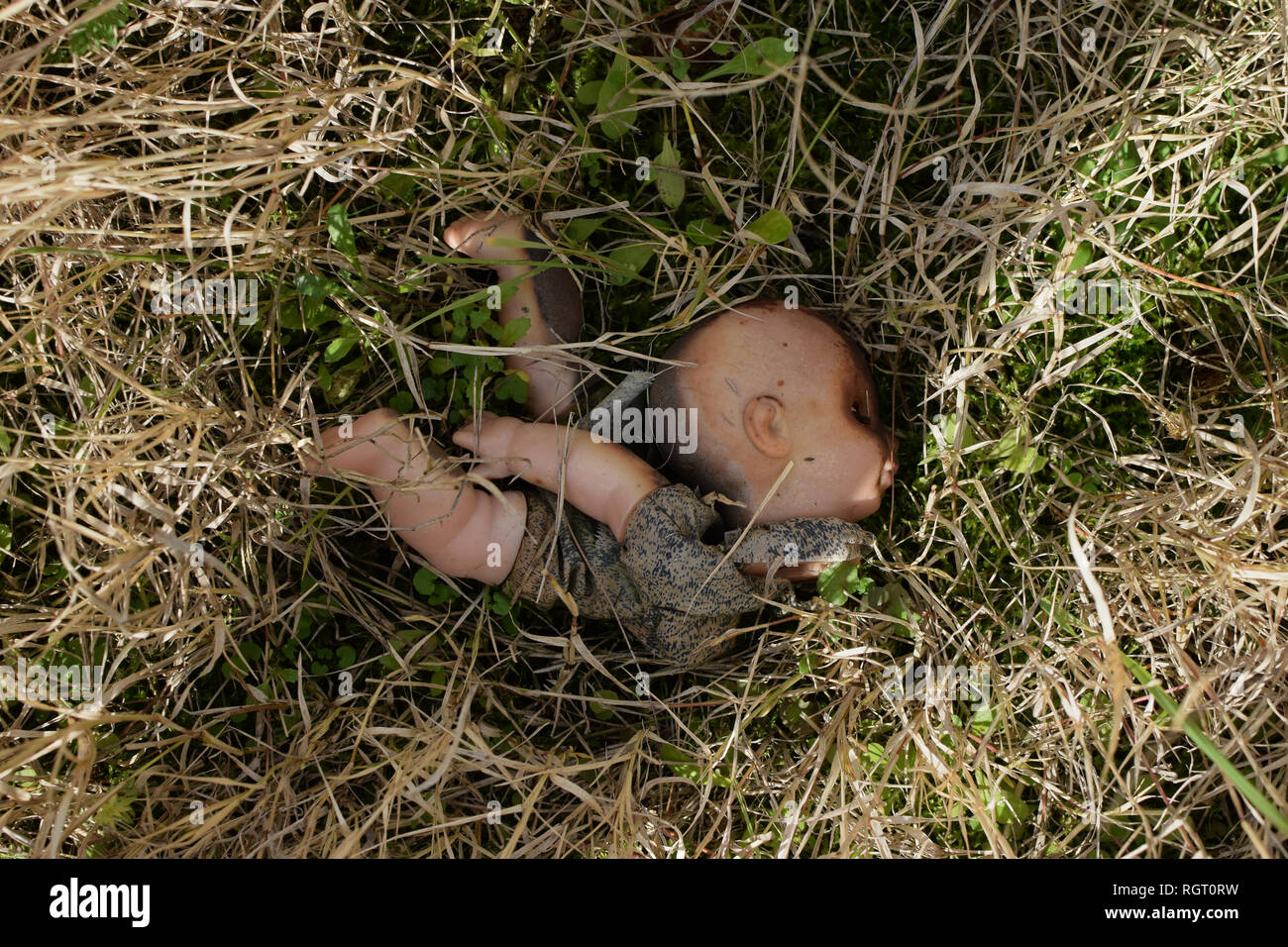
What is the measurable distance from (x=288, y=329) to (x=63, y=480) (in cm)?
74

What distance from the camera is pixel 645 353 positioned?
2.72 m

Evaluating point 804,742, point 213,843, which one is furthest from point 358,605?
point 804,742

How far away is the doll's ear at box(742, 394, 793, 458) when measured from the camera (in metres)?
2.41

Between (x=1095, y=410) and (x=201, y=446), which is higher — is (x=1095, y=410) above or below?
above

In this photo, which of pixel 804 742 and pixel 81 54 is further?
pixel 804 742

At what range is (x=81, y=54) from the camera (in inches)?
90.1

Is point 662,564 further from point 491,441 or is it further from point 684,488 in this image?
point 491,441

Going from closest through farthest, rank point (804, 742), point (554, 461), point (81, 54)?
point (81, 54), point (554, 461), point (804, 742)

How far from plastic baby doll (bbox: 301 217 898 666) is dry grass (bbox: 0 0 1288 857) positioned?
180mm

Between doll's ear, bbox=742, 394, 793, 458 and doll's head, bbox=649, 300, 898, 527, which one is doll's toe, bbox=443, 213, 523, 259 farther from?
doll's ear, bbox=742, 394, 793, 458

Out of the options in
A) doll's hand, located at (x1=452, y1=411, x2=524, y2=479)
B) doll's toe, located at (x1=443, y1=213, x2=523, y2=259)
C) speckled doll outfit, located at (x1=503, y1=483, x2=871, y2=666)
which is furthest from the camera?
doll's toe, located at (x1=443, y1=213, x2=523, y2=259)

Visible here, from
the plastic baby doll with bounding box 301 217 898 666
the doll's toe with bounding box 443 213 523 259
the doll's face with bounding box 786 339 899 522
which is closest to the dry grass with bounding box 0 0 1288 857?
the doll's toe with bounding box 443 213 523 259

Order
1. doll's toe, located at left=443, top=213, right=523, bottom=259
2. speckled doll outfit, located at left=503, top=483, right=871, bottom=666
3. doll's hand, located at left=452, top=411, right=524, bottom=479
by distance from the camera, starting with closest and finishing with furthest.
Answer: speckled doll outfit, located at left=503, top=483, right=871, bottom=666, doll's hand, located at left=452, top=411, right=524, bottom=479, doll's toe, located at left=443, top=213, right=523, bottom=259
